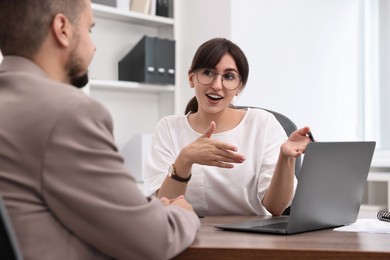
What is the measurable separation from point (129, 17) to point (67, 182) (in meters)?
2.66

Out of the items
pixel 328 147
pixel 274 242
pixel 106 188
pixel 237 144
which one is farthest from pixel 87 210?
pixel 237 144

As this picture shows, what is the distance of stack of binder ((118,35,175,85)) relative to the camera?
3449mm

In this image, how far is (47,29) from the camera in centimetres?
109

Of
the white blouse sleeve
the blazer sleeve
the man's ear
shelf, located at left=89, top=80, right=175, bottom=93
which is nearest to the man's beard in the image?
the man's ear

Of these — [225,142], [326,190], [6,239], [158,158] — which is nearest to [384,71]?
[225,142]

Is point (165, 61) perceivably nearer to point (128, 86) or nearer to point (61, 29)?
point (128, 86)

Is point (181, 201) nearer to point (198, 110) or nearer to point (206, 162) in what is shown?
point (206, 162)

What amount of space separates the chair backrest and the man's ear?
1.29 ft

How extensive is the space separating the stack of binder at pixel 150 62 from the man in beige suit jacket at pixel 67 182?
2.41 m

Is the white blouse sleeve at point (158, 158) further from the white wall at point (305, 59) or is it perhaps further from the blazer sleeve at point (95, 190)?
the white wall at point (305, 59)

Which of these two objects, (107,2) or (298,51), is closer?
(107,2)

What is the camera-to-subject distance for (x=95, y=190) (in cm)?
97

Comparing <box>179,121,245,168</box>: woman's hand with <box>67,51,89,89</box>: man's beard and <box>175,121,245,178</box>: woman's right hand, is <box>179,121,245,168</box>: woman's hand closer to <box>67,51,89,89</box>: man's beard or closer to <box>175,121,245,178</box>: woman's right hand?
<box>175,121,245,178</box>: woman's right hand

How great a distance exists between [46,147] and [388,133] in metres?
2.95
